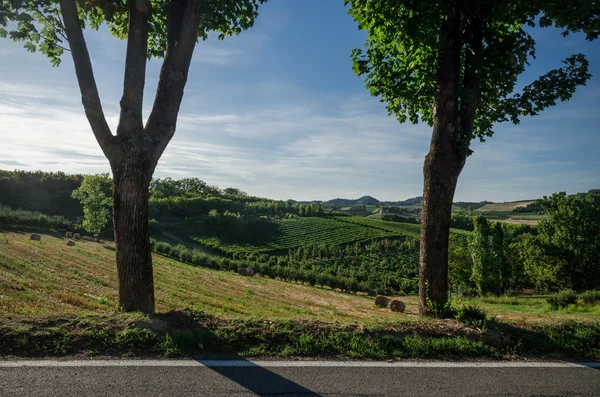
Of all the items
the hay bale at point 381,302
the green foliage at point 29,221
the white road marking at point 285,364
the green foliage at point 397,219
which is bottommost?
the hay bale at point 381,302

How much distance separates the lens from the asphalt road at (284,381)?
3.43 meters

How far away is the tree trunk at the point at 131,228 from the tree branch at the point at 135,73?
0.60 m

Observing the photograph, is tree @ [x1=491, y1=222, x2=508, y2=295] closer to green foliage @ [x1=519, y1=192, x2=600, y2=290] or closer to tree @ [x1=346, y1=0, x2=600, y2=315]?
green foliage @ [x1=519, y1=192, x2=600, y2=290]

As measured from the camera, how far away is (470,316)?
5.91 m

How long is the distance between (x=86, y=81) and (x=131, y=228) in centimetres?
242

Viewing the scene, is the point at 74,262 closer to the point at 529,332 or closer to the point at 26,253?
the point at 26,253

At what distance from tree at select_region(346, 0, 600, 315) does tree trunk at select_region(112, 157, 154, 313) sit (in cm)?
479

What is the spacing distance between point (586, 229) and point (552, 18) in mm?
39150

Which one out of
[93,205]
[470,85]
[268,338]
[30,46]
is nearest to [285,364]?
[268,338]

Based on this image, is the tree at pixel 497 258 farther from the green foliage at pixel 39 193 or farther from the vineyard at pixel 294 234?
the green foliage at pixel 39 193

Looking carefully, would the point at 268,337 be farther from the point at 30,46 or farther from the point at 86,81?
the point at 30,46

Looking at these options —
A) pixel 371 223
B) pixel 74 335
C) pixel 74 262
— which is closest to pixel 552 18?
pixel 74 335

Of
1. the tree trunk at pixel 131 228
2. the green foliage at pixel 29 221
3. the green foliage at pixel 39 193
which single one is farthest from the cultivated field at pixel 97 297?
the green foliage at pixel 39 193

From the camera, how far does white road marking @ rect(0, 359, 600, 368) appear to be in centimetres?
387
